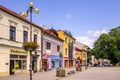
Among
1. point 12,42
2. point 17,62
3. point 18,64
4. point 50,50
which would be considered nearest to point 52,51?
point 50,50

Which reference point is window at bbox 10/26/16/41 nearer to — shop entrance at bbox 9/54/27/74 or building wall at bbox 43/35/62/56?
shop entrance at bbox 9/54/27/74

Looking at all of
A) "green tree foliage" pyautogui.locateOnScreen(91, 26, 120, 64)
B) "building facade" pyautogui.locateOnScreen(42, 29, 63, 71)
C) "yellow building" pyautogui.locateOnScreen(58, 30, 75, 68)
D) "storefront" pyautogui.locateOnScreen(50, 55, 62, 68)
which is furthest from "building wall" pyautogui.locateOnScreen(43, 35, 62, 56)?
"green tree foliage" pyautogui.locateOnScreen(91, 26, 120, 64)

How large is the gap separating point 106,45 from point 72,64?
13533 mm

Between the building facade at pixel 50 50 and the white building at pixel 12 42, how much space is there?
9090mm

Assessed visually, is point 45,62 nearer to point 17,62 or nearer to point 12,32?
point 17,62

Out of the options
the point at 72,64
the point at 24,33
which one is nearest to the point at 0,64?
the point at 24,33

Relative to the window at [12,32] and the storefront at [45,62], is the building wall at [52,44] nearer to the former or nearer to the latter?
the storefront at [45,62]

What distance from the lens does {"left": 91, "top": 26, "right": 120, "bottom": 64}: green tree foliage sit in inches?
3130

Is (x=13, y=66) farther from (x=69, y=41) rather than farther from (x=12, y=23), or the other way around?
(x=69, y=41)

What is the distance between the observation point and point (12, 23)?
30828 mm

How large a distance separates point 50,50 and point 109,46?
119 ft

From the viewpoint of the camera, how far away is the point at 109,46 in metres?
80.9

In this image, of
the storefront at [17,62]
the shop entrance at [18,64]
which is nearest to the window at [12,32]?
the storefront at [17,62]

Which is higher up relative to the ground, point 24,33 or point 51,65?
point 24,33
